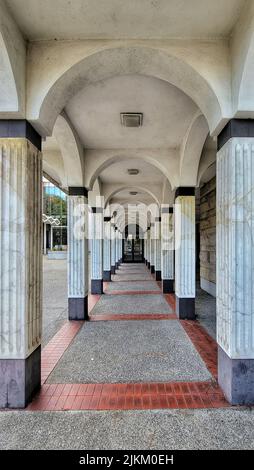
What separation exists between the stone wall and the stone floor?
8.81ft

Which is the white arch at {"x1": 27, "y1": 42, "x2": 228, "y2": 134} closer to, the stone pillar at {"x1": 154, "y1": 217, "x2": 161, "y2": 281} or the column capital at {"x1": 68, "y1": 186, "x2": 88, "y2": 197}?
the column capital at {"x1": 68, "y1": 186, "x2": 88, "y2": 197}

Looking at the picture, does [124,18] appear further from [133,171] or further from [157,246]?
[157,246]

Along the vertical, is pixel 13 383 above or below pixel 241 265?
below

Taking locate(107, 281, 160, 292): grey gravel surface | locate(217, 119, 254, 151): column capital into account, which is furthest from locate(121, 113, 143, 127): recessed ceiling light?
locate(107, 281, 160, 292): grey gravel surface

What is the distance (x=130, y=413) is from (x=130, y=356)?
4.52 ft

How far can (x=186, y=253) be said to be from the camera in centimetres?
577

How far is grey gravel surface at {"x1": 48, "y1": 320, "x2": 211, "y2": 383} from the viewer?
3348mm

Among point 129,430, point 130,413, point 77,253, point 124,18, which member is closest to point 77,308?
point 77,253

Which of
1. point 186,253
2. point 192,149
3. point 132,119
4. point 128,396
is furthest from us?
point 186,253

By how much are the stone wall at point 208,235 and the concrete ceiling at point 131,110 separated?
10.3 ft

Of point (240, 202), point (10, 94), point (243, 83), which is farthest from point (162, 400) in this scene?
point (10, 94)

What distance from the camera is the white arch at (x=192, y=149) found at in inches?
178

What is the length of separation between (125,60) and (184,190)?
10.6ft
